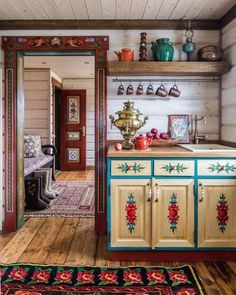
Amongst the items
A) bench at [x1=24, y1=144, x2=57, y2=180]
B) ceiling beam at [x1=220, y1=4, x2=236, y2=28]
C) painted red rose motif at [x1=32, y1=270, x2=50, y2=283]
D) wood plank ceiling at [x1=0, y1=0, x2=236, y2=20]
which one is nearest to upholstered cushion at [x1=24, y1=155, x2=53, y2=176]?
bench at [x1=24, y1=144, x2=57, y2=180]

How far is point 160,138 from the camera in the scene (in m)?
3.76

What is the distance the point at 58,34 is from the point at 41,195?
237 cm

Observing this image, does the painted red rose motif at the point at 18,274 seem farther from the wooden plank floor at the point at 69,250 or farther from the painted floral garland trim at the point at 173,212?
the painted floral garland trim at the point at 173,212

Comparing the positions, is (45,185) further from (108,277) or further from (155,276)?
(155,276)

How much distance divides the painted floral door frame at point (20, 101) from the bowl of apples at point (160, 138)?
1.68ft

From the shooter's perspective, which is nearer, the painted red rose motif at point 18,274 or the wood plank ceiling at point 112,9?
the painted red rose motif at point 18,274

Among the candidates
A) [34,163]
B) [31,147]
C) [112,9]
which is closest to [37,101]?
[31,147]

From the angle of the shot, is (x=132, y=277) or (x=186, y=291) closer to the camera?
(x=186, y=291)

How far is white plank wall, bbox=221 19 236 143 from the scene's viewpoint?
3424 mm

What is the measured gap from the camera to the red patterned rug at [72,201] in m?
4.73

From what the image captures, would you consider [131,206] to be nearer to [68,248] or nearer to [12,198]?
[68,248]

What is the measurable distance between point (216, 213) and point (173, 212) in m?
0.36

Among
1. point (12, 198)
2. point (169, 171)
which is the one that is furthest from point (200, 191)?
point (12, 198)

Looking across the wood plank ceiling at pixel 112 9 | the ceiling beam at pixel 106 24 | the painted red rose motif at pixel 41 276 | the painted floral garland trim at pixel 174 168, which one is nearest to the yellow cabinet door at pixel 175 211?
the painted floral garland trim at pixel 174 168
